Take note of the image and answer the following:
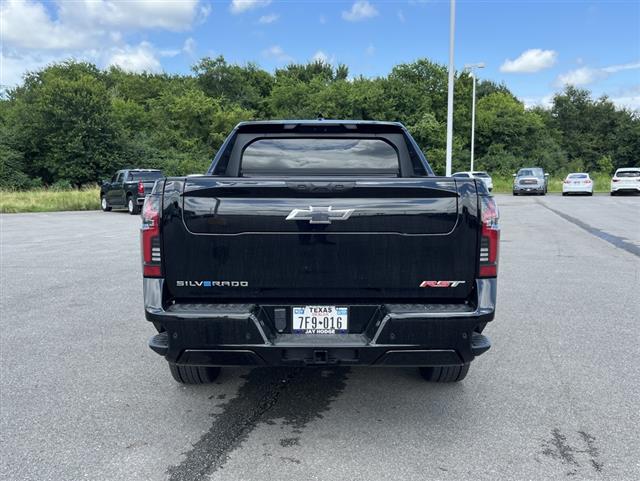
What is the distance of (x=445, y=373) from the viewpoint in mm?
4215

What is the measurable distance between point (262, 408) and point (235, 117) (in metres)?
50.5

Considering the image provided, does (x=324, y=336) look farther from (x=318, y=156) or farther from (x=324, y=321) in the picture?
(x=318, y=156)

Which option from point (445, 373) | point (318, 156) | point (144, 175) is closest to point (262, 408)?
point (445, 373)

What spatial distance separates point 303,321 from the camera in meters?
3.22

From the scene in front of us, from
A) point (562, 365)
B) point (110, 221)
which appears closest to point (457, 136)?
point (110, 221)

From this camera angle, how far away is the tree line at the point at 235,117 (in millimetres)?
43625

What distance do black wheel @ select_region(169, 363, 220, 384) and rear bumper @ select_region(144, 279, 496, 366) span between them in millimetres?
923

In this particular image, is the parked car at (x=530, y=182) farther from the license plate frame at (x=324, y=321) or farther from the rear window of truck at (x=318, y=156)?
the license plate frame at (x=324, y=321)

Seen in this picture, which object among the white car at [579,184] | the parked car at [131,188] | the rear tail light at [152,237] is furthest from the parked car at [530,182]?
the rear tail light at [152,237]

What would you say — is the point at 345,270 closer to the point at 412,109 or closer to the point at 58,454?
the point at 58,454

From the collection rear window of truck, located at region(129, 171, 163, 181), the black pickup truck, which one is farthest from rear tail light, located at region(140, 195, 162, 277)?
rear window of truck, located at region(129, 171, 163, 181)

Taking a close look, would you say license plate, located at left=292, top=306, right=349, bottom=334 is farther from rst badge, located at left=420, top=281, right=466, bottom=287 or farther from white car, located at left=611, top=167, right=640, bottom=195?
white car, located at left=611, top=167, right=640, bottom=195

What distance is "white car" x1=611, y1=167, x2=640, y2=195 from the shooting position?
103ft

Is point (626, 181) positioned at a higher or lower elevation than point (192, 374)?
higher
